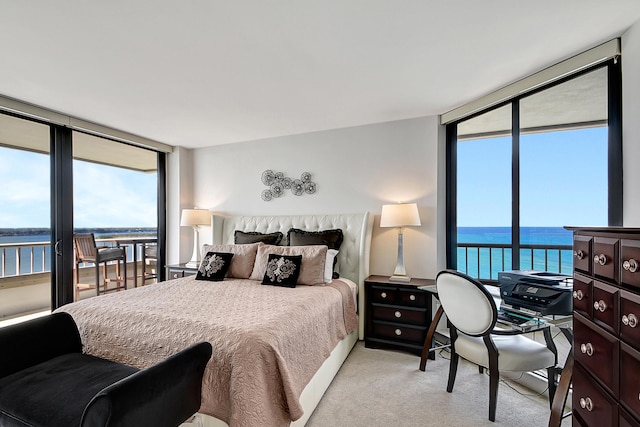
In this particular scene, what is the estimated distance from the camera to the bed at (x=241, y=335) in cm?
135

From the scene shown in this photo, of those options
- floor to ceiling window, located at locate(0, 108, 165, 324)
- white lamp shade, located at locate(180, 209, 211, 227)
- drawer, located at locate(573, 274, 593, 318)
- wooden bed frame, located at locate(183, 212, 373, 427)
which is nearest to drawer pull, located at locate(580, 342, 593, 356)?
drawer, located at locate(573, 274, 593, 318)

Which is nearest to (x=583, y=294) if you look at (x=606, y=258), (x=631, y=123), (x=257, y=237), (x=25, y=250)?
(x=606, y=258)

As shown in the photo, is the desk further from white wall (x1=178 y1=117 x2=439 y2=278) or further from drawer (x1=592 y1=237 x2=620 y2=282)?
white wall (x1=178 y1=117 x2=439 y2=278)

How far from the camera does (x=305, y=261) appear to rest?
2748mm

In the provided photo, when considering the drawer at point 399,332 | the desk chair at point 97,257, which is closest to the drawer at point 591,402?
the drawer at point 399,332

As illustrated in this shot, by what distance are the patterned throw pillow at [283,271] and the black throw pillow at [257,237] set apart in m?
0.71

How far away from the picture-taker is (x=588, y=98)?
7.93 feet

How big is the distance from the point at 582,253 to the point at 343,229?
2297mm

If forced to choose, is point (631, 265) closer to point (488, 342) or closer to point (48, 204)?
point (488, 342)

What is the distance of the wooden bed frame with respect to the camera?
204 cm

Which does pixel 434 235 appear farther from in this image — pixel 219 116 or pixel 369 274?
pixel 219 116

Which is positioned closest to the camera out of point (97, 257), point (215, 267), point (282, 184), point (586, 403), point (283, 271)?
point (586, 403)

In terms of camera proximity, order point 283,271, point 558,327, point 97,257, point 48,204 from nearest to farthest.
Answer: point 558,327, point 283,271, point 48,204, point 97,257

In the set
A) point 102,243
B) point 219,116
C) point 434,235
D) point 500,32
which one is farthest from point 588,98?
point 102,243
